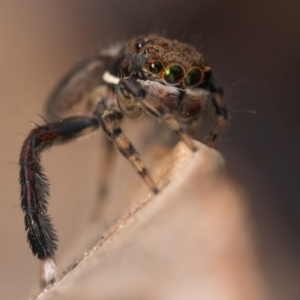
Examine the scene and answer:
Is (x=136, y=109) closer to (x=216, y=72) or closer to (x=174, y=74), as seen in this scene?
(x=174, y=74)

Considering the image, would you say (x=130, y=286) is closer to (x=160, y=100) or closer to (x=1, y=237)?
(x=160, y=100)

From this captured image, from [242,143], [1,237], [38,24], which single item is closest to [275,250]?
[242,143]

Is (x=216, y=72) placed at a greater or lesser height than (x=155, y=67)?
lesser

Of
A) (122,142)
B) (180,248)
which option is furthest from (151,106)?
(180,248)

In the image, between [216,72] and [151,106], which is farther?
[216,72]

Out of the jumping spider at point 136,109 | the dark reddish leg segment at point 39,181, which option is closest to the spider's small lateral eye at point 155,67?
the jumping spider at point 136,109

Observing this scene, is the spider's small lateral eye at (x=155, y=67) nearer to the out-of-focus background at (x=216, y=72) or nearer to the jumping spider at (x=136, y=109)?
the jumping spider at (x=136, y=109)
